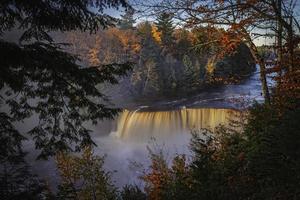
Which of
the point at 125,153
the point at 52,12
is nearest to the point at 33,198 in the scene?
the point at 52,12

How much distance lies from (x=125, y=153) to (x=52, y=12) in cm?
2259

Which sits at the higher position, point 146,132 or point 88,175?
point 146,132

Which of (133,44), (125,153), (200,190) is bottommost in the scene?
(125,153)

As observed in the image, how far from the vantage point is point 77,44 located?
70125mm

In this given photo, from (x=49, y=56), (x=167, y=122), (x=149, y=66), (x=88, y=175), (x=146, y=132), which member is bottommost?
(x=88, y=175)

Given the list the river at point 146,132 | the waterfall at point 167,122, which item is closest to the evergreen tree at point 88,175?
the river at point 146,132

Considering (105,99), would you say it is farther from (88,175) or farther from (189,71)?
(189,71)

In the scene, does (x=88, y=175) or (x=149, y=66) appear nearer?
(x=88, y=175)

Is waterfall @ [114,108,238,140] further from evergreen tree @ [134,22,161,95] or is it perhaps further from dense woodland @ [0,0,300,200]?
dense woodland @ [0,0,300,200]

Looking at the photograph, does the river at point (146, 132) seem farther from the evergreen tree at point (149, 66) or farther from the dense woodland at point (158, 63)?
the evergreen tree at point (149, 66)

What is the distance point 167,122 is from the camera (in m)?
28.6

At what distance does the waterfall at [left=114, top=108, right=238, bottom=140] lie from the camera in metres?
26.8

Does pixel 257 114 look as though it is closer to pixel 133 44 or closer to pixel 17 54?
pixel 17 54

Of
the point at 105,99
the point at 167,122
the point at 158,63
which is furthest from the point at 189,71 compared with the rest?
the point at 105,99
